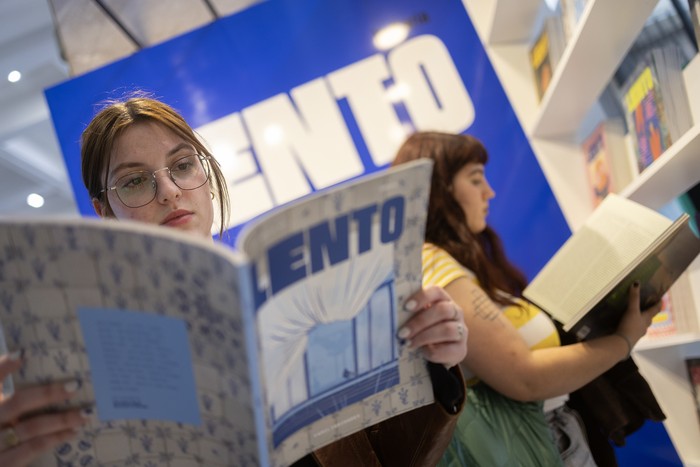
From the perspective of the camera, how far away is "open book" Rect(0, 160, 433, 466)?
65 centimetres

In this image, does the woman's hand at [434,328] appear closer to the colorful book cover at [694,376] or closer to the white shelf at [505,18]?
the colorful book cover at [694,376]

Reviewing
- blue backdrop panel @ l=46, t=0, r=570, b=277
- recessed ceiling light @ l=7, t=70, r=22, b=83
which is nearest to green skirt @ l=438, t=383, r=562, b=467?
blue backdrop panel @ l=46, t=0, r=570, b=277

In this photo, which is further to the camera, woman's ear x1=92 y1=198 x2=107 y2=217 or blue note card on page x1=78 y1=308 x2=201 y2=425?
woman's ear x1=92 y1=198 x2=107 y2=217

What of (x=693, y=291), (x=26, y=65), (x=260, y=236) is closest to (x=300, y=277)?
(x=260, y=236)

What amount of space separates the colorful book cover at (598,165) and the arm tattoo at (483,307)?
117 centimetres

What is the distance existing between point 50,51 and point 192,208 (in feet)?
12.8

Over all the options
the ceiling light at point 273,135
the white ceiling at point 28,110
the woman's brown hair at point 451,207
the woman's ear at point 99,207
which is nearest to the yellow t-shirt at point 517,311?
the woman's brown hair at point 451,207

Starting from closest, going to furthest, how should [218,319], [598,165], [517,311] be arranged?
[218,319] → [517,311] → [598,165]

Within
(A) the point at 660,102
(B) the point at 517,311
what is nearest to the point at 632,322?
(B) the point at 517,311

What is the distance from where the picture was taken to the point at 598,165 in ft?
8.23

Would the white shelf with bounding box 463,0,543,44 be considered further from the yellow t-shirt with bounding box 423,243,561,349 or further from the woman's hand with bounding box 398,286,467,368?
the woman's hand with bounding box 398,286,467,368

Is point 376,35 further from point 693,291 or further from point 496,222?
point 693,291

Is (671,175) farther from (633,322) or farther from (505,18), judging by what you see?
(505,18)

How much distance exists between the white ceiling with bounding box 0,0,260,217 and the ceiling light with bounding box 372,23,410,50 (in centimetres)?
63
